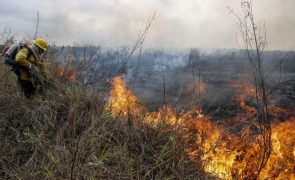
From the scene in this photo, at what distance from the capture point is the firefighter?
6730mm

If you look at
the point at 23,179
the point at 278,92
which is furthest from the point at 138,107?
the point at 278,92

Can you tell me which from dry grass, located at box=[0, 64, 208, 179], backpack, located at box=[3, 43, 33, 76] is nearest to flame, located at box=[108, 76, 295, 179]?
dry grass, located at box=[0, 64, 208, 179]

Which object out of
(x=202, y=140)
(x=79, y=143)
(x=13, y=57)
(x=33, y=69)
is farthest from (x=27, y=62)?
(x=202, y=140)

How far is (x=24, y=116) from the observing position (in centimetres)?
570

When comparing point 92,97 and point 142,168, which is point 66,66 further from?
point 142,168

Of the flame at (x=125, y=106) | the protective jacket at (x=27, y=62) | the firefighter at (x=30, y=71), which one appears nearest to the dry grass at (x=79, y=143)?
the flame at (x=125, y=106)

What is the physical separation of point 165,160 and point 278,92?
15.1m

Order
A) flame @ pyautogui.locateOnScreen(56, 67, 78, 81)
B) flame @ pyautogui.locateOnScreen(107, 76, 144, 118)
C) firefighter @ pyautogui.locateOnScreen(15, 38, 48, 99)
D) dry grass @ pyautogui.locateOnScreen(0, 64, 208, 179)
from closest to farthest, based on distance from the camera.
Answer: dry grass @ pyautogui.locateOnScreen(0, 64, 208, 179) < flame @ pyautogui.locateOnScreen(107, 76, 144, 118) < firefighter @ pyautogui.locateOnScreen(15, 38, 48, 99) < flame @ pyautogui.locateOnScreen(56, 67, 78, 81)

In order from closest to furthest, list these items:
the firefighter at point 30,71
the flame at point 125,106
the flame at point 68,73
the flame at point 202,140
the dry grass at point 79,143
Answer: the dry grass at point 79,143 < the flame at point 202,140 < the flame at point 125,106 < the firefighter at point 30,71 < the flame at point 68,73

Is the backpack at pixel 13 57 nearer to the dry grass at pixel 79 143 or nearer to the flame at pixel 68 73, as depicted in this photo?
the flame at pixel 68 73

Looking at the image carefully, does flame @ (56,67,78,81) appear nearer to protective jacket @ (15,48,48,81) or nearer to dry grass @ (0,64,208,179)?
protective jacket @ (15,48,48,81)

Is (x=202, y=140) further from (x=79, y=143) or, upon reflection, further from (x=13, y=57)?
(x=13, y=57)

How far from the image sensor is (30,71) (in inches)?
268

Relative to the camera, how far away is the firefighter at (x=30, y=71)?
6.73m
